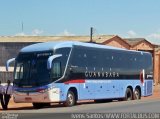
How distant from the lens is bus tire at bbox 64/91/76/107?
85.2 feet

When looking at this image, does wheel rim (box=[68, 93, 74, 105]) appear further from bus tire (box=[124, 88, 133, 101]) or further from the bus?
bus tire (box=[124, 88, 133, 101])

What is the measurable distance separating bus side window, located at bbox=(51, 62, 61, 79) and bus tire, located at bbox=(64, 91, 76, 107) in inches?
56.2

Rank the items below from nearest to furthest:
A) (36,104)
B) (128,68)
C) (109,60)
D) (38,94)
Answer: (38,94)
(36,104)
(109,60)
(128,68)

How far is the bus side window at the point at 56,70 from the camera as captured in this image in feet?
81.8

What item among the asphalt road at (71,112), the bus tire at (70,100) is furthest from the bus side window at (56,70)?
the asphalt road at (71,112)

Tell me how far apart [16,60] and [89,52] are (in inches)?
174

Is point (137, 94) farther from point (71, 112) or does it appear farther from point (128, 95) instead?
point (71, 112)

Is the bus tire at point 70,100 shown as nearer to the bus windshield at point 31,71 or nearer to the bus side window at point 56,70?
the bus side window at point 56,70

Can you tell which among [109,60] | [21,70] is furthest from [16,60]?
[109,60]

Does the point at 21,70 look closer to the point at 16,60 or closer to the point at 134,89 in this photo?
the point at 16,60

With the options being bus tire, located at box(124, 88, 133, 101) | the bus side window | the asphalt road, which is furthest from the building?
the asphalt road

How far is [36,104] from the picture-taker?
26.6 meters

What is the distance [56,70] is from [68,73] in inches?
38.3

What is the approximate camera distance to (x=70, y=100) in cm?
2625
